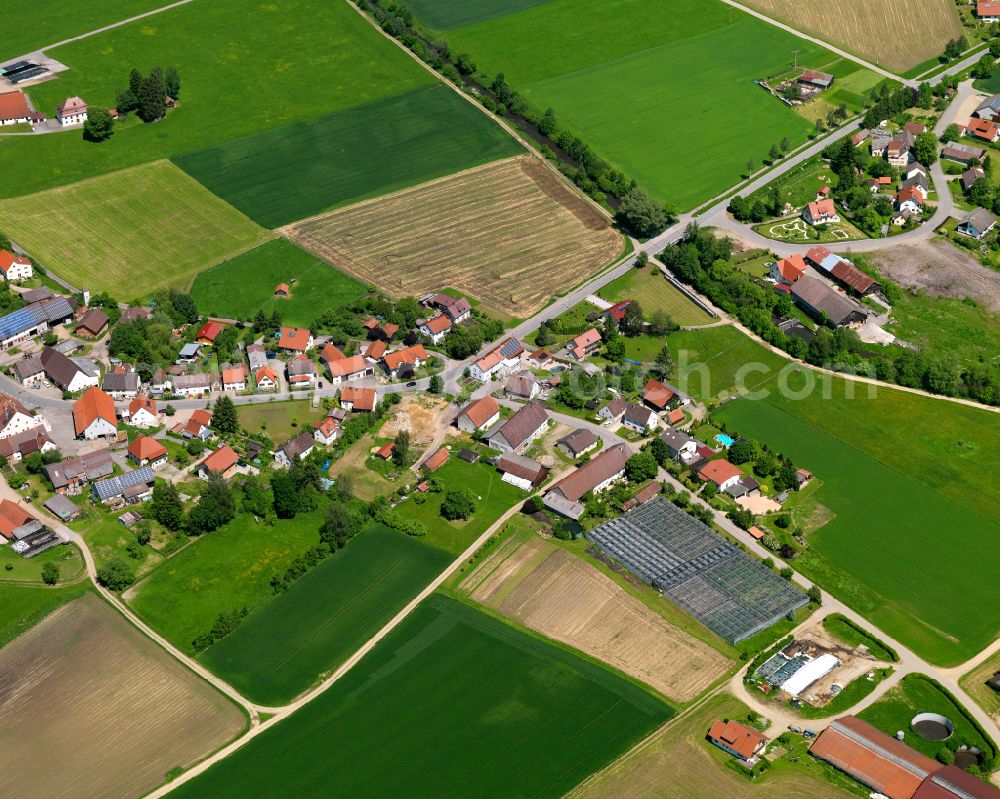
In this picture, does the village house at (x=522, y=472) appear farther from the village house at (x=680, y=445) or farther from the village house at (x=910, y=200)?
the village house at (x=910, y=200)

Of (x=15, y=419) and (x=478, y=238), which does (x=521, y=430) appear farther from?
(x=15, y=419)

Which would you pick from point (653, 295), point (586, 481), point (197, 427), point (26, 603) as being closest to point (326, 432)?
point (197, 427)

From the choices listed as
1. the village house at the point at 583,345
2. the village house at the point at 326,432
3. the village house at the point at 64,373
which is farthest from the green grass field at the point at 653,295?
the village house at the point at 64,373

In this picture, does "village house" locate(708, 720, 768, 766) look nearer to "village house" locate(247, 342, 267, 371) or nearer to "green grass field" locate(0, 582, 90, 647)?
"green grass field" locate(0, 582, 90, 647)

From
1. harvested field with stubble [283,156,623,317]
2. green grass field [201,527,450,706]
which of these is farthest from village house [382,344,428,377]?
green grass field [201,527,450,706]

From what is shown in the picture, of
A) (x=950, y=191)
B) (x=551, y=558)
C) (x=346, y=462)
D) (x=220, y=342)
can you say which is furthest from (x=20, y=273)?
(x=950, y=191)

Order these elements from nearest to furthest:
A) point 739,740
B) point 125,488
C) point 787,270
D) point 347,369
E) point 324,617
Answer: point 739,740
point 324,617
point 125,488
point 347,369
point 787,270
